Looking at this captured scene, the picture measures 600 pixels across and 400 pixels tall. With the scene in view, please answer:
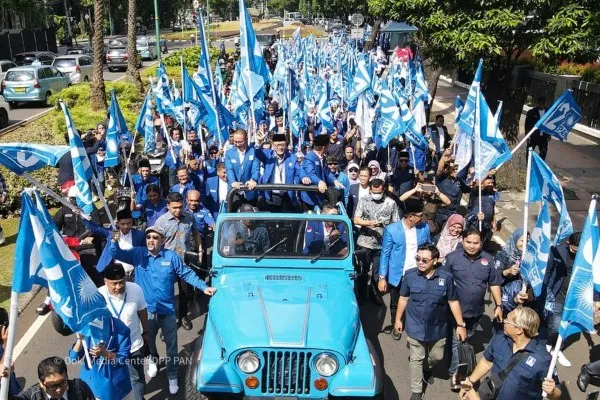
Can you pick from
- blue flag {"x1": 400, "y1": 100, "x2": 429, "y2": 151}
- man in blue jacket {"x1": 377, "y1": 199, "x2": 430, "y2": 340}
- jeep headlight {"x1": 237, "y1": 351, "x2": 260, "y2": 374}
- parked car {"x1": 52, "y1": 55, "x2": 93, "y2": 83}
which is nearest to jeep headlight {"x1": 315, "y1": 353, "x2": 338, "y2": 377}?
jeep headlight {"x1": 237, "y1": 351, "x2": 260, "y2": 374}

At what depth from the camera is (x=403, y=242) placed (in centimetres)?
677

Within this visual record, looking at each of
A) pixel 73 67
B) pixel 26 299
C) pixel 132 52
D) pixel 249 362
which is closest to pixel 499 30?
pixel 249 362

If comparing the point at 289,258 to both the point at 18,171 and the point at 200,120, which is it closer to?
the point at 18,171

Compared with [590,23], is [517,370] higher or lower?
lower

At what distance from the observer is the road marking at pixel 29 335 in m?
6.87

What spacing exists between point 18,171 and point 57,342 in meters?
2.40

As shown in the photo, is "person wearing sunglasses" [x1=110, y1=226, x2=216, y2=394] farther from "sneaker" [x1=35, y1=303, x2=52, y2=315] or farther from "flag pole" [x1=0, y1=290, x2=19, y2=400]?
"sneaker" [x1=35, y1=303, x2=52, y2=315]

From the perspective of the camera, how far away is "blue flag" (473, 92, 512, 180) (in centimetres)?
779

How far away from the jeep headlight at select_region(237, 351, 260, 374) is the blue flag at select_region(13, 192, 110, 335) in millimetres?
1173

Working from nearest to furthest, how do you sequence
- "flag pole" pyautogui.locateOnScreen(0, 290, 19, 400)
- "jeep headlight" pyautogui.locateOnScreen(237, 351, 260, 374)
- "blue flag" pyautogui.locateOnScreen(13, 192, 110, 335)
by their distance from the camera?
1. "flag pole" pyautogui.locateOnScreen(0, 290, 19, 400)
2. "blue flag" pyautogui.locateOnScreen(13, 192, 110, 335)
3. "jeep headlight" pyautogui.locateOnScreen(237, 351, 260, 374)

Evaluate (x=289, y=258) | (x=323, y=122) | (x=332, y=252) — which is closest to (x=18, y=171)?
(x=289, y=258)

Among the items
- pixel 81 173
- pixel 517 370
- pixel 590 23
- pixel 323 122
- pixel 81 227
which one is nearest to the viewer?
pixel 517 370

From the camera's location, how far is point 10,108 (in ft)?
78.7

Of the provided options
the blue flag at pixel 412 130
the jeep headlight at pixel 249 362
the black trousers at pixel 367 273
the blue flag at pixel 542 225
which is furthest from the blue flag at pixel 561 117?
the jeep headlight at pixel 249 362
